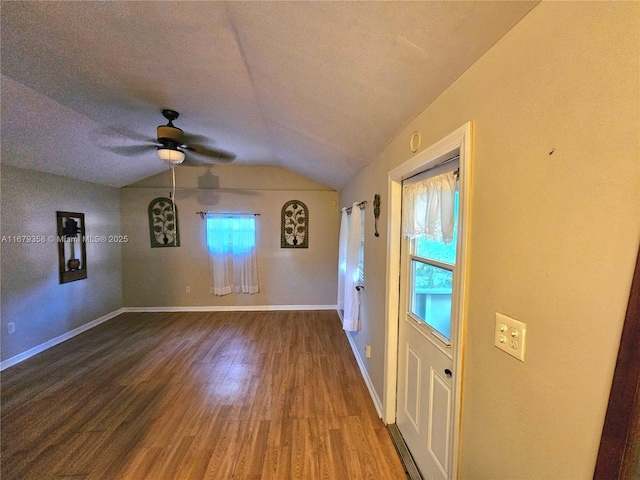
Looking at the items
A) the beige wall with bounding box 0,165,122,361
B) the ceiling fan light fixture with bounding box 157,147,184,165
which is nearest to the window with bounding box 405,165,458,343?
the ceiling fan light fixture with bounding box 157,147,184,165

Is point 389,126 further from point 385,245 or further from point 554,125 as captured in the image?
point 554,125

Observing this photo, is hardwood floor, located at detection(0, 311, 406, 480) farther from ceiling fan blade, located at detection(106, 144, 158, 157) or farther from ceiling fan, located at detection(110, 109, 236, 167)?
ceiling fan blade, located at detection(106, 144, 158, 157)

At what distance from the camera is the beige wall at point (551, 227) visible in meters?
0.49

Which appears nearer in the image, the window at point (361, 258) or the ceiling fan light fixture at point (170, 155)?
the ceiling fan light fixture at point (170, 155)

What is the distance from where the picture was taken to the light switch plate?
0.71 m

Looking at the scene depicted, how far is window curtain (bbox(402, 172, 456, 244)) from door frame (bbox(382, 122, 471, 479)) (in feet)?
0.32

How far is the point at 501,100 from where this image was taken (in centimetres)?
77

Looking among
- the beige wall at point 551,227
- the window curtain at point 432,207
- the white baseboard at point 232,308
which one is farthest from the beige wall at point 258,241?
the beige wall at point 551,227

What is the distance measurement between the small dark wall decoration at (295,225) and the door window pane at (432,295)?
313cm

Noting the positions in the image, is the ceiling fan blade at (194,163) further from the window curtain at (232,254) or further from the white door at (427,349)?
the white door at (427,349)

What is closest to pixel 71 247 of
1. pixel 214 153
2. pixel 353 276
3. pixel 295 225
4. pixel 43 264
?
pixel 43 264

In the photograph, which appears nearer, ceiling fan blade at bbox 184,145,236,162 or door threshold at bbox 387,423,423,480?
door threshold at bbox 387,423,423,480

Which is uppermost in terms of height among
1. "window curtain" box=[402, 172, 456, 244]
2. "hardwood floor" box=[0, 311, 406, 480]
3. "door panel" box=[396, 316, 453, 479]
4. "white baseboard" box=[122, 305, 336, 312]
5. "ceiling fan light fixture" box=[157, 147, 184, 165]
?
"ceiling fan light fixture" box=[157, 147, 184, 165]

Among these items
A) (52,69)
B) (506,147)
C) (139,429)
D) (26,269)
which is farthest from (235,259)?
(506,147)
